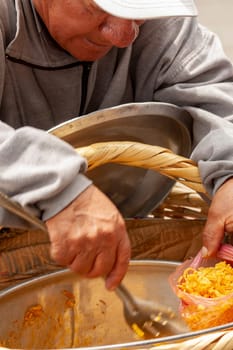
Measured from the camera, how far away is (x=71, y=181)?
33.7 inches

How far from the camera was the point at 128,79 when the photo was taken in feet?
4.15

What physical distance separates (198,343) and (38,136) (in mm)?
314

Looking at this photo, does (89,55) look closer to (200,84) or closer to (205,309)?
(200,84)

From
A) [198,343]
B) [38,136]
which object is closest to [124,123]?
[38,136]

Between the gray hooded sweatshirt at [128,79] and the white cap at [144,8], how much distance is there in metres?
0.20

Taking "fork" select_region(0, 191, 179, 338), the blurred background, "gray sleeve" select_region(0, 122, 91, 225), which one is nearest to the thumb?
"fork" select_region(0, 191, 179, 338)

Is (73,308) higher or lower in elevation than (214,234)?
lower

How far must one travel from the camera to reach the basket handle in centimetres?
106

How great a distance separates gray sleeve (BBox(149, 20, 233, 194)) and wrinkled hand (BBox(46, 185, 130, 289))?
0.31 metres

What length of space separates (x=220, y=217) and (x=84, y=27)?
0.36 metres

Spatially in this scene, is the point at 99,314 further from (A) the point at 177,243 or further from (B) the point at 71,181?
(B) the point at 71,181

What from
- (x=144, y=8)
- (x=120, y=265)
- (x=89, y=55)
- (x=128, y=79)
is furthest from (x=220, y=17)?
(x=120, y=265)

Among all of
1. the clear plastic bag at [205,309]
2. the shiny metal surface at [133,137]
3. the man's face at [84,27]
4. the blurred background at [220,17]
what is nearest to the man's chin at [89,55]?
the man's face at [84,27]

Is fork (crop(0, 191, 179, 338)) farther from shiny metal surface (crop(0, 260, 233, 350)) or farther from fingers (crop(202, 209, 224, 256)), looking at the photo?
fingers (crop(202, 209, 224, 256))
